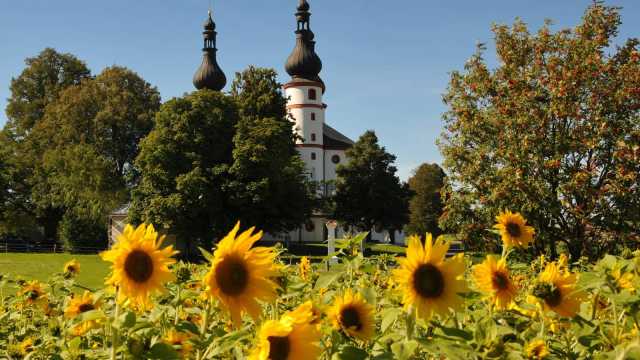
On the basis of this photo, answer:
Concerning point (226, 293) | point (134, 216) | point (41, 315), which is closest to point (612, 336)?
point (226, 293)

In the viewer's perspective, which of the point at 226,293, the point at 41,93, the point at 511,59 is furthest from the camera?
the point at 41,93

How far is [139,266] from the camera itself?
5.84 feet

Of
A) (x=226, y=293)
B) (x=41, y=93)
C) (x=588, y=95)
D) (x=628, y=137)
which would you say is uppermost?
(x=41, y=93)

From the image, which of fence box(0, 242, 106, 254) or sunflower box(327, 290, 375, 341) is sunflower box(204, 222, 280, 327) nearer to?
sunflower box(327, 290, 375, 341)

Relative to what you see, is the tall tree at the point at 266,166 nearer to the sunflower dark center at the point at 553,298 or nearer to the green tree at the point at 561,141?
the green tree at the point at 561,141

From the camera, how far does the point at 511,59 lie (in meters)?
16.3

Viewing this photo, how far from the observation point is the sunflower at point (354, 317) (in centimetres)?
204

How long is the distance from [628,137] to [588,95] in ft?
4.78

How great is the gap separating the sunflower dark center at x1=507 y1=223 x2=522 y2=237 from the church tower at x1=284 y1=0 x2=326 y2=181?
5780 centimetres

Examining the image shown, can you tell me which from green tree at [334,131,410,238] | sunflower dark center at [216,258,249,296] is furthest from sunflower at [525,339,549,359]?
green tree at [334,131,410,238]

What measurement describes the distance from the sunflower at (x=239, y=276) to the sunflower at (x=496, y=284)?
38.2 inches

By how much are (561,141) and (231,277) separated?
49.7 ft

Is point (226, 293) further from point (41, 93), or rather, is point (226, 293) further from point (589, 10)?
point (41, 93)

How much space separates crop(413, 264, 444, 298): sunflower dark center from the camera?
1781 millimetres
